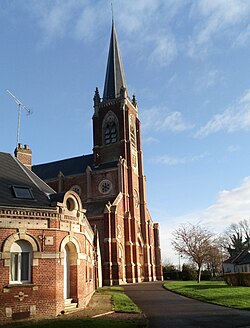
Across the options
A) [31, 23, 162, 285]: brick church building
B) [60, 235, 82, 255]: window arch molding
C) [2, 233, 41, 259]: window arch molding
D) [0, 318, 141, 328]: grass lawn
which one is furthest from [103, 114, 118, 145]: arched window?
[0, 318, 141, 328]: grass lawn

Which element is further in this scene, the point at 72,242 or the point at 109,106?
the point at 109,106

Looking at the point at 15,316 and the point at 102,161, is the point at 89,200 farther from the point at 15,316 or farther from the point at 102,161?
the point at 15,316

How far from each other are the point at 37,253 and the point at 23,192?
336 centimetres

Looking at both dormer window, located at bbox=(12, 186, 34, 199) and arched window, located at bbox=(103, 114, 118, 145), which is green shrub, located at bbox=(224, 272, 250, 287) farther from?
arched window, located at bbox=(103, 114, 118, 145)

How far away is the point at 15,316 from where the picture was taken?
15.1m

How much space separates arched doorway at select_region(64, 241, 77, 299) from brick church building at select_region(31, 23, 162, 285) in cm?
2820

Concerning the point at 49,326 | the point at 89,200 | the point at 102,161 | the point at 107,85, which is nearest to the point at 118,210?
the point at 89,200

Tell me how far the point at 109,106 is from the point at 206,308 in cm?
4590

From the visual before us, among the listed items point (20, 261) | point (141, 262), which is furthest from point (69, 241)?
point (141, 262)

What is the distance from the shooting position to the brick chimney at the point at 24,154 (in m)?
26.2

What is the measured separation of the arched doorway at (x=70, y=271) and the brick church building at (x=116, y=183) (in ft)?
92.5

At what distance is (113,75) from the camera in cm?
6238

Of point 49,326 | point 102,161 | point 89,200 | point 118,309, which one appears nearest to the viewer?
point 49,326

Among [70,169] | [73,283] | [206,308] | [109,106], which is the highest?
[109,106]
